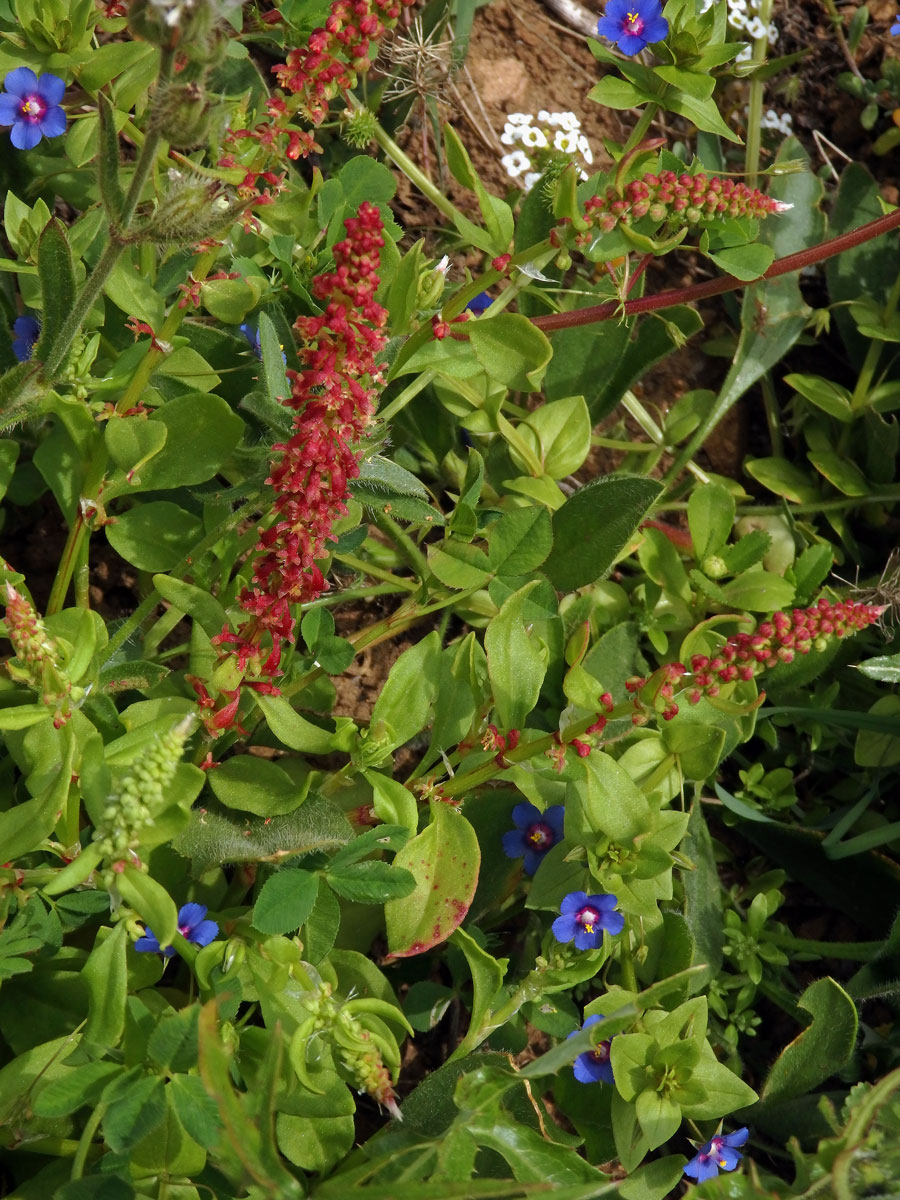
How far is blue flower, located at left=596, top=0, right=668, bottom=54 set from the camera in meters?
2.60

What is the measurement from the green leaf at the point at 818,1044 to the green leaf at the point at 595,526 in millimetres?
1161

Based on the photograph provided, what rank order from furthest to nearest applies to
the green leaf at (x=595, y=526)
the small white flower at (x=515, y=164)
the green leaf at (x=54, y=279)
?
the small white flower at (x=515, y=164) → the green leaf at (x=595, y=526) → the green leaf at (x=54, y=279)

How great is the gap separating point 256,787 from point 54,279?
42.7 inches

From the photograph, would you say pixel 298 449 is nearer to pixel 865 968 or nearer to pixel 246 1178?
pixel 246 1178

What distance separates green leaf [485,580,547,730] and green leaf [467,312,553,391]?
0.49m

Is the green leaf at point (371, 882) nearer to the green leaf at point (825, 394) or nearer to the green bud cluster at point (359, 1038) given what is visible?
the green bud cluster at point (359, 1038)

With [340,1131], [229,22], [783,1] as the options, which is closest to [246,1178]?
[340,1131]

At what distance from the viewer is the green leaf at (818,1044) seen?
274 cm

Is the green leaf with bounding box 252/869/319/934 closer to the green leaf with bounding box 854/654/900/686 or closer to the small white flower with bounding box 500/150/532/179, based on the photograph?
the green leaf with bounding box 854/654/900/686

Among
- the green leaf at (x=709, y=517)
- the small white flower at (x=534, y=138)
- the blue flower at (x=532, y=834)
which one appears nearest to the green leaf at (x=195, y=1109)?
the blue flower at (x=532, y=834)

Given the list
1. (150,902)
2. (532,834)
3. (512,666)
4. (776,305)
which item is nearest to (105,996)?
(150,902)

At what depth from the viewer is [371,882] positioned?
2.22 metres

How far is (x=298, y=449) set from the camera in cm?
190

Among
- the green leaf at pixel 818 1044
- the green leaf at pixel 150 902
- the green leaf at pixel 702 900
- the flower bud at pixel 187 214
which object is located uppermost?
the flower bud at pixel 187 214
